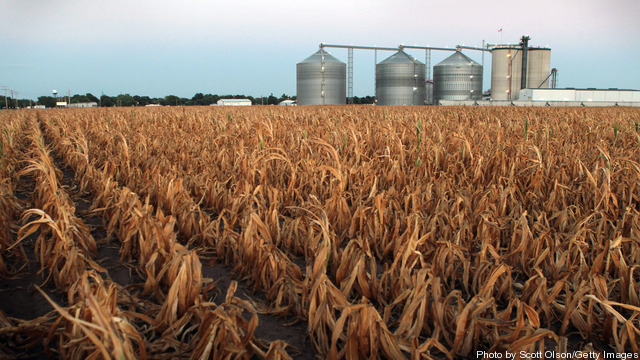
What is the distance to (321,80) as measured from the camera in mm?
36625

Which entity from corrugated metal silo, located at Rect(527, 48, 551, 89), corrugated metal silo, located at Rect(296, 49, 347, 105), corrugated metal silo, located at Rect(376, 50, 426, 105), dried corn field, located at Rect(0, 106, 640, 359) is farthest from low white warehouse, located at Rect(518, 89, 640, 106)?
dried corn field, located at Rect(0, 106, 640, 359)

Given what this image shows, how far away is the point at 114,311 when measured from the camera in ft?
3.97

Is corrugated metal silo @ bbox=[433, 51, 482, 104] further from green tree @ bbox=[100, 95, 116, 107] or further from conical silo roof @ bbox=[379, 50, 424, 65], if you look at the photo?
green tree @ bbox=[100, 95, 116, 107]

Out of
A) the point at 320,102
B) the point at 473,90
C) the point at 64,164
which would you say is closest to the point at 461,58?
the point at 473,90

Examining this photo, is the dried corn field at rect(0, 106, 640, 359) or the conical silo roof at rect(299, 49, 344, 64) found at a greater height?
the conical silo roof at rect(299, 49, 344, 64)

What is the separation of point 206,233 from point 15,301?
2.75 ft

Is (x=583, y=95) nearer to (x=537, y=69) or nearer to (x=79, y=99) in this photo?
(x=537, y=69)

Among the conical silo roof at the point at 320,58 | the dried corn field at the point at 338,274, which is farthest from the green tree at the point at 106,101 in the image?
the dried corn field at the point at 338,274

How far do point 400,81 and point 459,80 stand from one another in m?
5.59

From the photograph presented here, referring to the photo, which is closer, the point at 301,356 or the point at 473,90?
the point at 301,356

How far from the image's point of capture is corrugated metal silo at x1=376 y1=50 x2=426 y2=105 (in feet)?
121

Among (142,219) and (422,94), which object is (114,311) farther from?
(422,94)

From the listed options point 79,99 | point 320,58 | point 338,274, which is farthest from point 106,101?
point 338,274

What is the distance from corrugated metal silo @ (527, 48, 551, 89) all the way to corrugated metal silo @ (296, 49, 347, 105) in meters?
16.6
